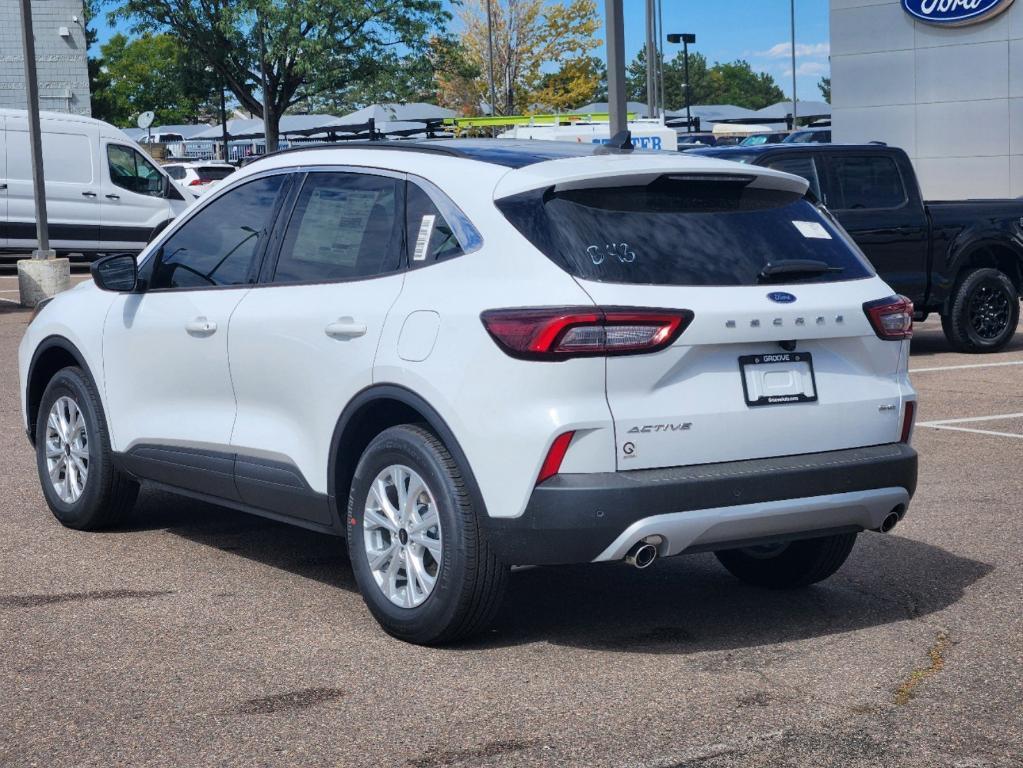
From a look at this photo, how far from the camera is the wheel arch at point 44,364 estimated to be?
23.9 feet

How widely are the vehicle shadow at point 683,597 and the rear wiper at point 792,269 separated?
122 centimetres

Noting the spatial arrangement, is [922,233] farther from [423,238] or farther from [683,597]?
[423,238]

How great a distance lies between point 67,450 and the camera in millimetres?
7324

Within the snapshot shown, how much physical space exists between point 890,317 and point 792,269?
426 millimetres

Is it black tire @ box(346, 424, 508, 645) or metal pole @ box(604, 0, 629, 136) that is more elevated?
metal pole @ box(604, 0, 629, 136)

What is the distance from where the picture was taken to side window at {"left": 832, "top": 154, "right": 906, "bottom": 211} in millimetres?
13820

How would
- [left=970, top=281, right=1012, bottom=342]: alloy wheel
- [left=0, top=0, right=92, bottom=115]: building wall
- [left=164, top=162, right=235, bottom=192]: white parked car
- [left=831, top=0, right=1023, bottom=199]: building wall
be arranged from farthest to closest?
1. [left=164, top=162, right=235, bottom=192]: white parked car
2. [left=0, top=0, right=92, bottom=115]: building wall
3. [left=831, top=0, right=1023, bottom=199]: building wall
4. [left=970, top=281, right=1012, bottom=342]: alloy wheel

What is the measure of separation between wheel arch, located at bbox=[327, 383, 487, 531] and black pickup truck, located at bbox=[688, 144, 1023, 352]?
828 centimetres

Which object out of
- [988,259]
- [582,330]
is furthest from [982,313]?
[582,330]

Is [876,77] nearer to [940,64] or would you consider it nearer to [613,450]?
[940,64]

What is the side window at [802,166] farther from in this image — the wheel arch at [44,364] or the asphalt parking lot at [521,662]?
the wheel arch at [44,364]

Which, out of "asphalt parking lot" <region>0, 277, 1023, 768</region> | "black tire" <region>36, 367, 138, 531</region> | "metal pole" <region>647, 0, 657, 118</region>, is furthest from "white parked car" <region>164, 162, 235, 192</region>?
"asphalt parking lot" <region>0, 277, 1023, 768</region>

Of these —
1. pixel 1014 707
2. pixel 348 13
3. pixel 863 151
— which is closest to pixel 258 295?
pixel 1014 707

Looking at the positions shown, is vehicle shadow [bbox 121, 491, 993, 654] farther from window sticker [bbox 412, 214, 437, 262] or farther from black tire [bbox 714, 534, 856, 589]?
window sticker [bbox 412, 214, 437, 262]
